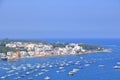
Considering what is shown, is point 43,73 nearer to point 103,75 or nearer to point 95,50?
point 103,75

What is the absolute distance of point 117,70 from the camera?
74.2 ft

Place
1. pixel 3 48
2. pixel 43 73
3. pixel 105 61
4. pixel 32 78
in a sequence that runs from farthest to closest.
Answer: pixel 3 48 < pixel 105 61 < pixel 43 73 < pixel 32 78

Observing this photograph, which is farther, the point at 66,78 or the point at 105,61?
the point at 105,61

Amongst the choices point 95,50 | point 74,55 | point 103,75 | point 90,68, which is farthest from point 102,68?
point 95,50

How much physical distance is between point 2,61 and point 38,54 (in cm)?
536

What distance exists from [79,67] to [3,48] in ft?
32.8

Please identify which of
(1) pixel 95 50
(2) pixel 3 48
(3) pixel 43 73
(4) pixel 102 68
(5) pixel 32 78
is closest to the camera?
(5) pixel 32 78

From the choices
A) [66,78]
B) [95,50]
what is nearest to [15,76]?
[66,78]

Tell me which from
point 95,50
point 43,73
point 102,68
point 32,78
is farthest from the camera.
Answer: point 95,50

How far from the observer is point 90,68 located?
77.5 feet

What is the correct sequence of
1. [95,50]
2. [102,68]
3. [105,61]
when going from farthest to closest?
[95,50]
[105,61]
[102,68]

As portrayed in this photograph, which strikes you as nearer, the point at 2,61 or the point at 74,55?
the point at 2,61

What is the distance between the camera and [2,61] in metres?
27.6

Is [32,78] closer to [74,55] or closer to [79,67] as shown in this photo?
[79,67]
